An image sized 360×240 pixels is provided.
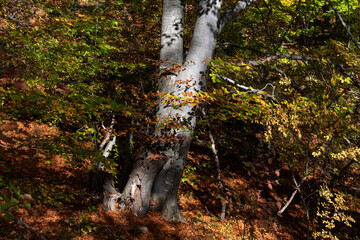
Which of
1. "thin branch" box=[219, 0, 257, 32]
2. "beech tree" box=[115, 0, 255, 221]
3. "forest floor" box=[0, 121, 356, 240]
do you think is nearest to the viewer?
"forest floor" box=[0, 121, 356, 240]

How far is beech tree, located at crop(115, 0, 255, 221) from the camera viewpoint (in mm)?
3771

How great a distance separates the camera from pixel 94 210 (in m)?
3.74

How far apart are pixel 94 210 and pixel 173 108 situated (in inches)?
91.7

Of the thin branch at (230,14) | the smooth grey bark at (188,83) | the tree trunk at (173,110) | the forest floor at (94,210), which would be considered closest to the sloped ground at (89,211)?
the forest floor at (94,210)

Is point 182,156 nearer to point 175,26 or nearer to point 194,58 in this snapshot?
point 194,58

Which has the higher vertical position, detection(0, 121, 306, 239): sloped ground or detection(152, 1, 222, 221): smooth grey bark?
detection(152, 1, 222, 221): smooth grey bark

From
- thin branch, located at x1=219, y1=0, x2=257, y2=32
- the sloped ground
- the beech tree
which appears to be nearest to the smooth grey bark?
the beech tree

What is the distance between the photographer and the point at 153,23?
25.3 feet

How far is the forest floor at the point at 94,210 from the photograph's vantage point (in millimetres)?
3141

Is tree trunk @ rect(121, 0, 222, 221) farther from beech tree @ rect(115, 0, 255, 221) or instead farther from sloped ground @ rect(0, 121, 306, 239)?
sloped ground @ rect(0, 121, 306, 239)

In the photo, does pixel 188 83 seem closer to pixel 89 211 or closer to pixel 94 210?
pixel 94 210

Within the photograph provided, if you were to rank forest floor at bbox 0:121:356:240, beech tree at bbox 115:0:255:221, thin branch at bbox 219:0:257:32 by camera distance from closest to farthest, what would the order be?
1. forest floor at bbox 0:121:356:240
2. beech tree at bbox 115:0:255:221
3. thin branch at bbox 219:0:257:32

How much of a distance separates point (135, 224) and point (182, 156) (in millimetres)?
1457

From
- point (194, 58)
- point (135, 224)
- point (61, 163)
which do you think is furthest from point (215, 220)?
point (61, 163)
